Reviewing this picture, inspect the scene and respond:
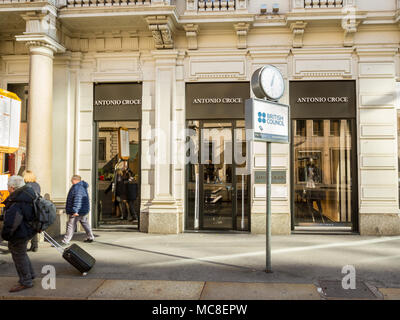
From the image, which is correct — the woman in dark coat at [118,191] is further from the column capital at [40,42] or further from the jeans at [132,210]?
the column capital at [40,42]

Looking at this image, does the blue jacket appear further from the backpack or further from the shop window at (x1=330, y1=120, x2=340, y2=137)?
the shop window at (x1=330, y1=120, x2=340, y2=137)

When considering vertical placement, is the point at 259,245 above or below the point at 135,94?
below

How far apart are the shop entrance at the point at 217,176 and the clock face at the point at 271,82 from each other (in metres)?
3.61

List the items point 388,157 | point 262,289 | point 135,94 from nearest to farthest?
point 262,289
point 388,157
point 135,94

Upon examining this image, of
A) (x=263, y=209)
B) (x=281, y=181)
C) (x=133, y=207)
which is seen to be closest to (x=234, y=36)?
(x=281, y=181)

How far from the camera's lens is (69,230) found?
7543 millimetres

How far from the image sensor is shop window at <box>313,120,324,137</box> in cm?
934

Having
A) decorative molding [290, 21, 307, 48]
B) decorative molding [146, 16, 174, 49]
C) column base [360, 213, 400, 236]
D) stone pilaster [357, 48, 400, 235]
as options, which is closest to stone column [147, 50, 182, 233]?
decorative molding [146, 16, 174, 49]

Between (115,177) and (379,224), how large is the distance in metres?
7.14

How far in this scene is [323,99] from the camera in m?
9.21
